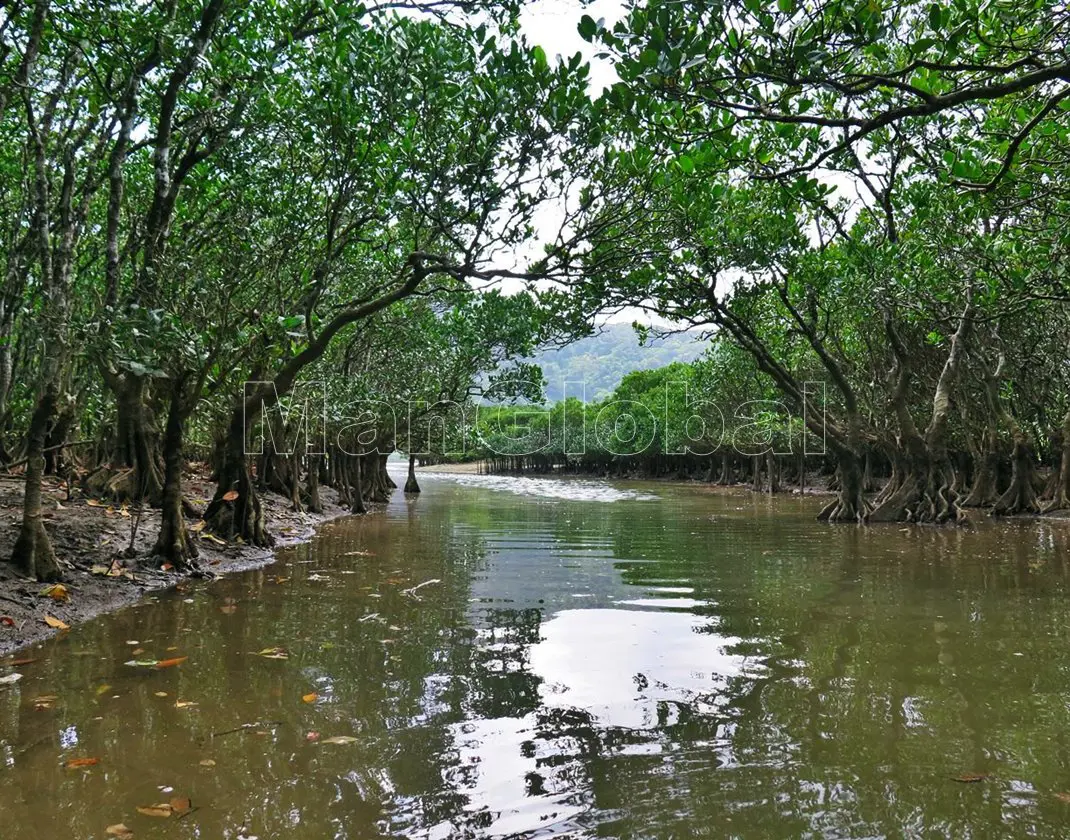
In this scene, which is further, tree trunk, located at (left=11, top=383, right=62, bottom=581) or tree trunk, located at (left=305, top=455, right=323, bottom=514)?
tree trunk, located at (left=305, top=455, right=323, bottom=514)

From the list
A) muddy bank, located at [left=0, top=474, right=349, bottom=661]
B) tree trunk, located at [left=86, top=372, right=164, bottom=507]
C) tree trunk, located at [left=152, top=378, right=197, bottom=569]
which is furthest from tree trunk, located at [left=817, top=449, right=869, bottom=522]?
tree trunk, located at [left=86, top=372, right=164, bottom=507]

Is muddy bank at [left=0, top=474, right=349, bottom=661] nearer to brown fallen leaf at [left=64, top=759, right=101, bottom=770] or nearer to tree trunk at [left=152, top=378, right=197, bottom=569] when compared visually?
tree trunk at [left=152, top=378, right=197, bottom=569]

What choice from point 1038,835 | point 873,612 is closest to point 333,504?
point 873,612

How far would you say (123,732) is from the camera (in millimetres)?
4312

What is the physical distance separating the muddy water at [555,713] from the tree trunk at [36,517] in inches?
46.0

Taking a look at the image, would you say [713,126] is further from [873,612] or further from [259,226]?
[259,226]

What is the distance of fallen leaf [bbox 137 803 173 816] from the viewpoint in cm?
338

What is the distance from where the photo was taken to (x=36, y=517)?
7742 millimetres

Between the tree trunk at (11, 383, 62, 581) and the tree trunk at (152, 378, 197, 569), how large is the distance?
180cm

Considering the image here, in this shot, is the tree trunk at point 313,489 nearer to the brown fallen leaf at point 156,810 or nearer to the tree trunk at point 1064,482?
the brown fallen leaf at point 156,810

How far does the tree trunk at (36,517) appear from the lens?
761cm

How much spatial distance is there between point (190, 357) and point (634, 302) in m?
8.83

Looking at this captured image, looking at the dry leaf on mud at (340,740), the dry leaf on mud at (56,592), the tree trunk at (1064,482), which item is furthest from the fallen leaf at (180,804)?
the tree trunk at (1064,482)

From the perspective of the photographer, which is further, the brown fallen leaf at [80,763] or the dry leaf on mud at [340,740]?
the dry leaf on mud at [340,740]
